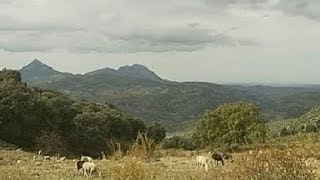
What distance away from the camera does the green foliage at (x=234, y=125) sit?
5222cm

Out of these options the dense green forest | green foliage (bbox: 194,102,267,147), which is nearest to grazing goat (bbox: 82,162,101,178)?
the dense green forest

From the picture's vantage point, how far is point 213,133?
5584cm

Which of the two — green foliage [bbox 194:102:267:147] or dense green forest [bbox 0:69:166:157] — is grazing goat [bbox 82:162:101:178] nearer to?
dense green forest [bbox 0:69:166:157]

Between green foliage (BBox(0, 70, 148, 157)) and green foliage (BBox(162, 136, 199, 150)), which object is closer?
green foliage (BBox(0, 70, 148, 157))

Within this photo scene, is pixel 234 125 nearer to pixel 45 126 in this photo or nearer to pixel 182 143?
pixel 45 126

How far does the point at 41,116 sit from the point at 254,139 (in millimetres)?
21715

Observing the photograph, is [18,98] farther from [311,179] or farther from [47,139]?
[311,179]

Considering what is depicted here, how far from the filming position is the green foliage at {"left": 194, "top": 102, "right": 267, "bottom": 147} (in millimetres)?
52219

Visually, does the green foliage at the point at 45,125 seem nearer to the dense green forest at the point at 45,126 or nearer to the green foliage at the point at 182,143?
the dense green forest at the point at 45,126

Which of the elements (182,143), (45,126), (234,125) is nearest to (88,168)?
(45,126)

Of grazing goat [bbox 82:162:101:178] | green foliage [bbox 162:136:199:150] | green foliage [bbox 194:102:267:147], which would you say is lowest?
green foliage [bbox 162:136:199:150]

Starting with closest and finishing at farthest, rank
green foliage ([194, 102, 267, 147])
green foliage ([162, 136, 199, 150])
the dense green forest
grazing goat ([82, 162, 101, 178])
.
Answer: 1. grazing goat ([82, 162, 101, 178])
2. the dense green forest
3. green foliage ([194, 102, 267, 147])
4. green foliage ([162, 136, 199, 150])

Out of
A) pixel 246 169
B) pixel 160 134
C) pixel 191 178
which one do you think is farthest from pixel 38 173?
pixel 160 134

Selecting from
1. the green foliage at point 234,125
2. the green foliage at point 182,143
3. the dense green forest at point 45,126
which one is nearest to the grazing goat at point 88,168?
the dense green forest at point 45,126
